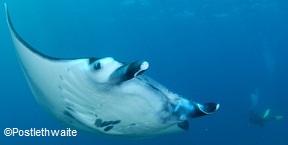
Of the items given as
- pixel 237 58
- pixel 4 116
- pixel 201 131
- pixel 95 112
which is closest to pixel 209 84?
pixel 237 58

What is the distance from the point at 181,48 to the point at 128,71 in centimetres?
3108

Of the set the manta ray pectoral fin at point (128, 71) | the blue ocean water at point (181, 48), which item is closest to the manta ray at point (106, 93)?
the manta ray pectoral fin at point (128, 71)

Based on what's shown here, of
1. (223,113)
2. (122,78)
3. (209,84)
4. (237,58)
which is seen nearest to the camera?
(122,78)

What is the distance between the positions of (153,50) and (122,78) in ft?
104

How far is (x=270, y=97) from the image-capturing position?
124 ft

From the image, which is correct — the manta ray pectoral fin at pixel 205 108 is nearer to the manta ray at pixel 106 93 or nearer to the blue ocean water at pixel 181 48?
the manta ray at pixel 106 93

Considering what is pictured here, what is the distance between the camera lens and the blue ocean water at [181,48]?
2119 cm

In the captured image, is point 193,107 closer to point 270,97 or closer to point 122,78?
point 122,78

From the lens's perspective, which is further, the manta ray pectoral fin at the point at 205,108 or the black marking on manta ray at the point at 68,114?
the black marking on manta ray at the point at 68,114

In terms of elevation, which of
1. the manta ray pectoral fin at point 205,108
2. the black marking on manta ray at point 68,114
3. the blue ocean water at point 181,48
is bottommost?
the manta ray pectoral fin at point 205,108

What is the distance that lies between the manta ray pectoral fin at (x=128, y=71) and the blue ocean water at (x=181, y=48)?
38.0 ft

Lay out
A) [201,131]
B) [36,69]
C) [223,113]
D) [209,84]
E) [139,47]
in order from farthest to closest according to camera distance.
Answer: [209,84] → [139,47] → [223,113] → [201,131] → [36,69]

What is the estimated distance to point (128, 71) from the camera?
1.93 meters

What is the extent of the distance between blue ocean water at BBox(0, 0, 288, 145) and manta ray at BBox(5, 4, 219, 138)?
1078 centimetres
